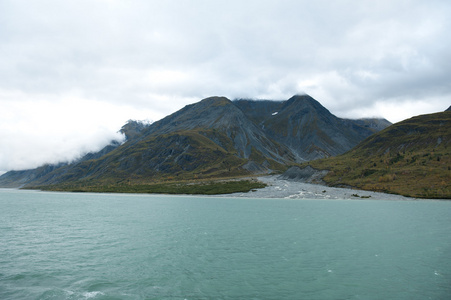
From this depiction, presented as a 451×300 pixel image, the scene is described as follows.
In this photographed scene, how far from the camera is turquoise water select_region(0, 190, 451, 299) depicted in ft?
67.3

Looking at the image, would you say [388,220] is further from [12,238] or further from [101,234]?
[12,238]

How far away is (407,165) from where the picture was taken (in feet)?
451

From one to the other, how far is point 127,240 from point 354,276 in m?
28.4

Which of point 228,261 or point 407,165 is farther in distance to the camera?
point 407,165

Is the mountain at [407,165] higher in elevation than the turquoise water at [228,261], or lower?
higher

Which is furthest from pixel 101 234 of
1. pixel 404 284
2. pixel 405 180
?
pixel 405 180

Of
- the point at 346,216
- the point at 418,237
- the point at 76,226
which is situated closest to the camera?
the point at 418,237

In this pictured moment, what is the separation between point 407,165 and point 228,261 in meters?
142

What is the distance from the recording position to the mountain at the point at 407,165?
109500 millimetres

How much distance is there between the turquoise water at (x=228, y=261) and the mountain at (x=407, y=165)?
245ft

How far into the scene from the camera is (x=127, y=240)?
125ft

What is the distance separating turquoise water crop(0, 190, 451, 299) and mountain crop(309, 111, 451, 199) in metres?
74.7

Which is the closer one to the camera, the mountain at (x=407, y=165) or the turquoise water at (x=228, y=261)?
the turquoise water at (x=228, y=261)

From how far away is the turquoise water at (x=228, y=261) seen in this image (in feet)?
67.3
